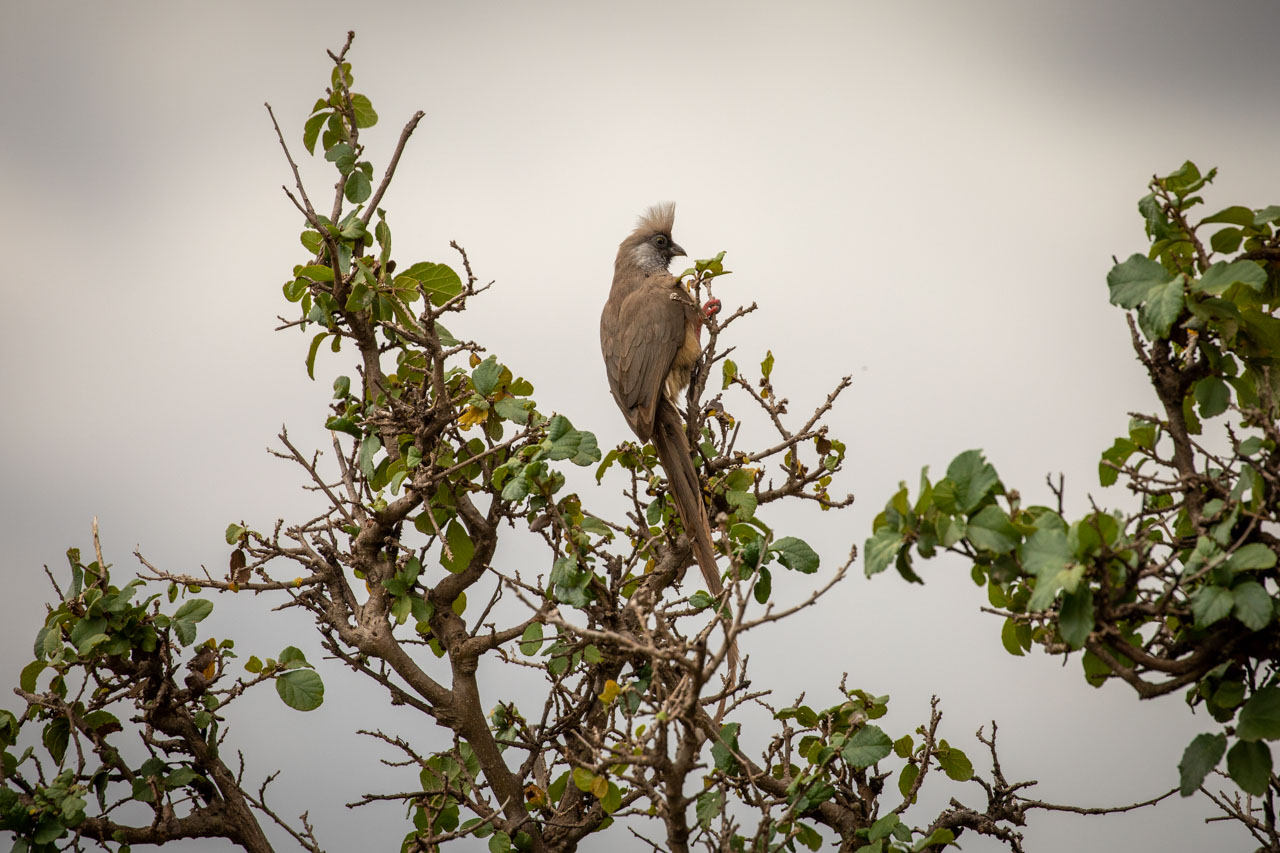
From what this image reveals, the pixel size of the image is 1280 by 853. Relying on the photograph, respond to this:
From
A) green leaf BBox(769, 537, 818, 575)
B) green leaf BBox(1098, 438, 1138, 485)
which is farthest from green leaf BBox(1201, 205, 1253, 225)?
green leaf BBox(769, 537, 818, 575)

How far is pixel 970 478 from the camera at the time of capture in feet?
4.24

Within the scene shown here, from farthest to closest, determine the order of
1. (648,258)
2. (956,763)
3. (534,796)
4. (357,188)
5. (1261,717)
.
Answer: (648,258), (534,796), (357,188), (956,763), (1261,717)

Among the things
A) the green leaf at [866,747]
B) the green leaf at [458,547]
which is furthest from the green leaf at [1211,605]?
the green leaf at [458,547]

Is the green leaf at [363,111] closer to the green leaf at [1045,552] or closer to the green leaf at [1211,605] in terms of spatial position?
the green leaf at [1045,552]

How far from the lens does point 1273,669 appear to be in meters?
1.51

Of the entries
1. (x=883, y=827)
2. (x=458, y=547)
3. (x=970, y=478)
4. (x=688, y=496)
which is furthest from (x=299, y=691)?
(x=970, y=478)

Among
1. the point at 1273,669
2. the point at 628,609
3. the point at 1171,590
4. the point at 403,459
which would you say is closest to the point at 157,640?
the point at 403,459

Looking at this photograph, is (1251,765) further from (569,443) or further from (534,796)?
(534,796)

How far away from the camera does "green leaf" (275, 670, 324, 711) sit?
2.10 metres

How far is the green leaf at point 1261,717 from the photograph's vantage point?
4.42 feet

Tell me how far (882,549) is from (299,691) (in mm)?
1321

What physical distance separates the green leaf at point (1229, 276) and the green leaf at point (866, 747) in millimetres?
927

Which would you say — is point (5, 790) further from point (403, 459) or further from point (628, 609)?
point (628, 609)

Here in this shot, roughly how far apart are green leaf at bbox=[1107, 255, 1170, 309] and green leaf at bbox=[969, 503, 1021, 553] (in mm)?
351
